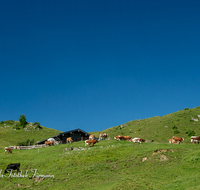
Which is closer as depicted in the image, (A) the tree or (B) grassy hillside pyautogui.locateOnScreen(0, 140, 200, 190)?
(B) grassy hillside pyautogui.locateOnScreen(0, 140, 200, 190)

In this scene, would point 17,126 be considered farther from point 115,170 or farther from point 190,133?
point 115,170

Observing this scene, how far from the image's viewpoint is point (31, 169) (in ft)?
110

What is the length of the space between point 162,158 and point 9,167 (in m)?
24.4

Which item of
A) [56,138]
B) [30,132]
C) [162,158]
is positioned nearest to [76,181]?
[162,158]

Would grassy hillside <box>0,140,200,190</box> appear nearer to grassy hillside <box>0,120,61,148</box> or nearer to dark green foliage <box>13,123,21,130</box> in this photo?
grassy hillside <box>0,120,61,148</box>

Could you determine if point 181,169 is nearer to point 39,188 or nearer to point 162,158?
point 162,158

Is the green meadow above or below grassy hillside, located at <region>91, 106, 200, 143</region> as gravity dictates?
below

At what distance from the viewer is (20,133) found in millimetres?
89250

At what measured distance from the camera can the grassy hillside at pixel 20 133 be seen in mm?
80037

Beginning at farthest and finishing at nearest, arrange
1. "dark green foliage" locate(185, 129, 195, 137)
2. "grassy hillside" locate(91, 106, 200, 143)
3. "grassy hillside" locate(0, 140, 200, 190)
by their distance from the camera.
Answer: "grassy hillside" locate(91, 106, 200, 143)
"dark green foliage" locate(185, 129, 195, 137)
"grassy hillside" locate(0, 140, 200, 190)

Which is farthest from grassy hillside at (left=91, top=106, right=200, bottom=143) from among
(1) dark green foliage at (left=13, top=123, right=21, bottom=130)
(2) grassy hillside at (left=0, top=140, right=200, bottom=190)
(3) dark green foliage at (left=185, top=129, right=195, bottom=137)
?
(1) dark green foliage at (left=13, top=123, right=21, bottom=130)

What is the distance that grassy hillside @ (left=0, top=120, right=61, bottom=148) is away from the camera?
80037 millimetres

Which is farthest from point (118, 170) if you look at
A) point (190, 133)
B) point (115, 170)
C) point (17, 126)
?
point (17, 126)

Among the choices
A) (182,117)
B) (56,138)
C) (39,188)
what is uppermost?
(182,117)
